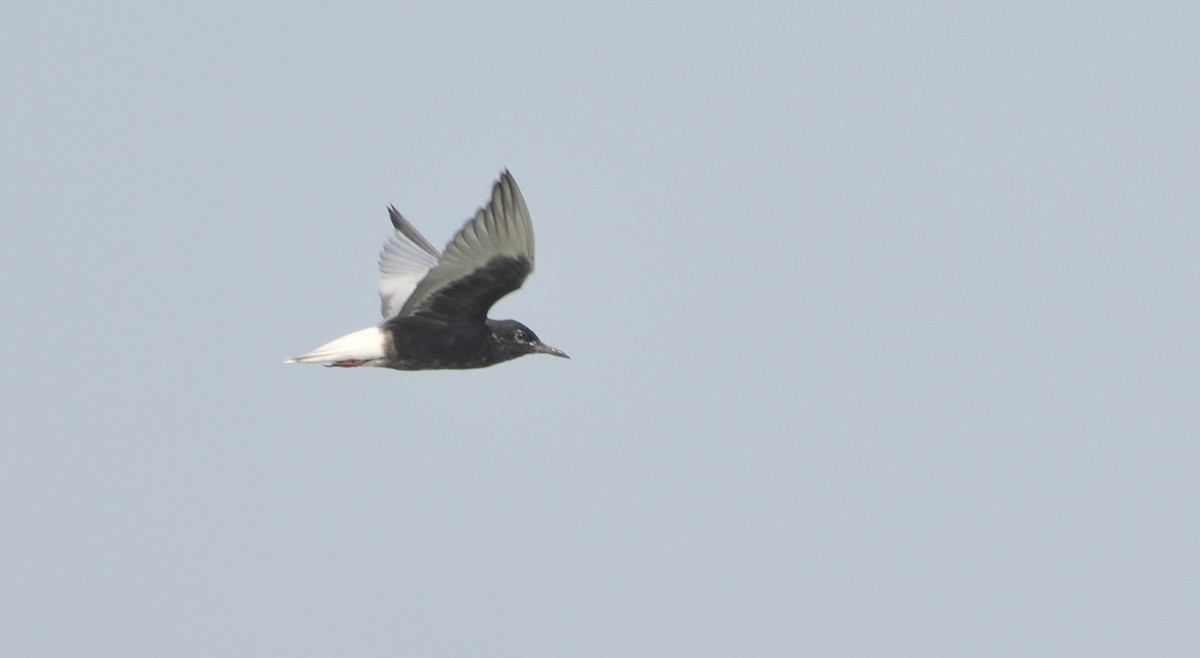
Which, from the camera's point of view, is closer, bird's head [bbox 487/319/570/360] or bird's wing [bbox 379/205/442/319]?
bird's head [bbox 487/319/570/360]

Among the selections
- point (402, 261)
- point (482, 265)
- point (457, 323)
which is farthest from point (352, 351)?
point (402, 261)

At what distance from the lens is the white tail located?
17.3 metres

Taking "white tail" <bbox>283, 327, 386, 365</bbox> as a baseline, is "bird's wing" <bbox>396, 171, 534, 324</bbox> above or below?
above

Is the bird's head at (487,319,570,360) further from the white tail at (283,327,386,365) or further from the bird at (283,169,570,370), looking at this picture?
the white tail at (283,327,386,365)

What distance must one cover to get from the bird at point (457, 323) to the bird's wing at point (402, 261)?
0.80m

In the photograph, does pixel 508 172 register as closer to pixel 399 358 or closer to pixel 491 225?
pixel 491 225

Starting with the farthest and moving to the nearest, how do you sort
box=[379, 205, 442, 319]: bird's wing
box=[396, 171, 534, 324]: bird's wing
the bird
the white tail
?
box=[379, 205, 442, 319]: bird's wing, the white tail, the bird, box=[396, 171, 534, 324]: bird's wing

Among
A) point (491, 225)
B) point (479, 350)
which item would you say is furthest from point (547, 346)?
point (491, 225)

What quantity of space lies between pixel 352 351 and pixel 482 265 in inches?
65.3

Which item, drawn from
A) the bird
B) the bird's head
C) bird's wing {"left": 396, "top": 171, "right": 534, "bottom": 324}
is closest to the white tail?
the bird

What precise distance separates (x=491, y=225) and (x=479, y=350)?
182 centimetres

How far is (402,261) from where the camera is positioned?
63.7 ft

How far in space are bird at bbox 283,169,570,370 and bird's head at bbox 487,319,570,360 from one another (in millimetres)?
10

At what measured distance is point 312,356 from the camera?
17344 mm
